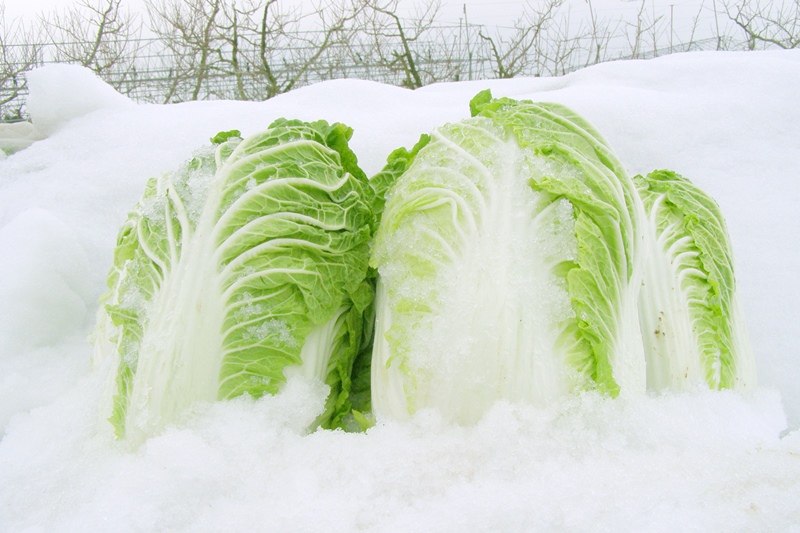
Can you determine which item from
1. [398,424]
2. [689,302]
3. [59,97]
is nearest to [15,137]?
[59,97]

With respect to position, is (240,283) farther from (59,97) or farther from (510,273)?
(59,97)

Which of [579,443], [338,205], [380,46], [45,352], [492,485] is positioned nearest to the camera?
[492,485]

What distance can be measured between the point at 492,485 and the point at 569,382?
0.43 metres

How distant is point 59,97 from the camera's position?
359cm

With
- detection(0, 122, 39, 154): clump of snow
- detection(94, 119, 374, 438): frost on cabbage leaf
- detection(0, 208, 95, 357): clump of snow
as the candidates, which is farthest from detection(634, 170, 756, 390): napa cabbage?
detection(0, 122, 39, 154): clump of snow

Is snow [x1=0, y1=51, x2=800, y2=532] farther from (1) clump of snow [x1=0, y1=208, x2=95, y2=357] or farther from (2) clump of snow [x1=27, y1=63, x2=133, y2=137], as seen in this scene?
(2) clump of snow [x1=27, y1=63, x2=133, y2=137]

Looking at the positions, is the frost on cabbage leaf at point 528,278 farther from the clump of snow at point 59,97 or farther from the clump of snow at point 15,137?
the clump of snow at point 15,137

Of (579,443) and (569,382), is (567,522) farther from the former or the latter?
(569,382)

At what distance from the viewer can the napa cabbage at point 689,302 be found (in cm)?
201

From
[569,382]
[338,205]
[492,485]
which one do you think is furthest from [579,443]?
[338,205]

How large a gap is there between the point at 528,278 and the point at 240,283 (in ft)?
3.18

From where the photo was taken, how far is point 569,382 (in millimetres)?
1735

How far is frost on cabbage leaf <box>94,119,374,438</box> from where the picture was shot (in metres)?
1.82

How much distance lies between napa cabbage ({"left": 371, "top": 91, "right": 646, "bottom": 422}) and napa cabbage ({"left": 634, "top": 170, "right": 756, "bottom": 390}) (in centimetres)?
14
